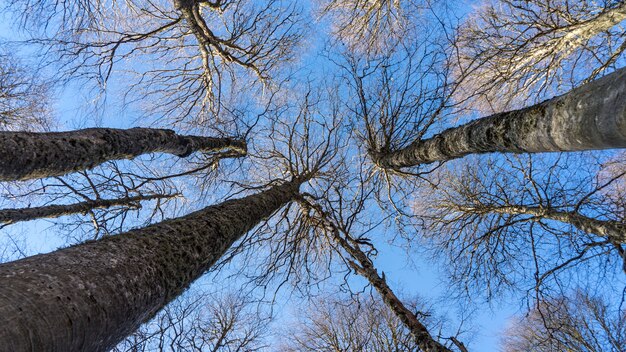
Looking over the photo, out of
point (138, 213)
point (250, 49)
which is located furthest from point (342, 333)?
point (250, 49)

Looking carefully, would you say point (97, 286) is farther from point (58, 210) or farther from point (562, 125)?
point (58, 210)

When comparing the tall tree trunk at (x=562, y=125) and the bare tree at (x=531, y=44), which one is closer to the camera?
the tall tree trunk at (x=562, y=125)

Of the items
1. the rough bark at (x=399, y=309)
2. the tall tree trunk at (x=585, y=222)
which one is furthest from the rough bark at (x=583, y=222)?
the rough bark at (x=399, y=309)

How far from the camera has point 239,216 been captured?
134 inches

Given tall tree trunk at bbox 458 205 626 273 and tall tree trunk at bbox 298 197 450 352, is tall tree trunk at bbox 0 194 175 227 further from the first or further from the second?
tall tree trunk at bbox 458 205 626 273

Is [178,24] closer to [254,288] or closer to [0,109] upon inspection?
[254,288]

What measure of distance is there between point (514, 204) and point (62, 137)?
6647 mm

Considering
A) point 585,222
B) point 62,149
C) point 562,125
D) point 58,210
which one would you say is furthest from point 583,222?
point 58,210

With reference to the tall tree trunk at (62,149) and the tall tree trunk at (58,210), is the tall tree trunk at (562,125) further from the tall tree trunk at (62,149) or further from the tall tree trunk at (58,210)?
the tall tree trunk at (58,210)

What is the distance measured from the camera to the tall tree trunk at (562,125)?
142cm

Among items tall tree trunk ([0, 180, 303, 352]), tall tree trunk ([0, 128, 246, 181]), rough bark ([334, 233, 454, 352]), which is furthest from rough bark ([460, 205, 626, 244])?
tall tree trunk ([0, 128, 246, 181])

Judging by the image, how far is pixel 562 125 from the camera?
1.80 m

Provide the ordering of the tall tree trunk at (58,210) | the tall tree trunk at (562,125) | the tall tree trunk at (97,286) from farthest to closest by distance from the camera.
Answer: the tall tree trunk at (58,210) → the tall tree trunk at (562,125) → the tall tree trunk at (97,286)

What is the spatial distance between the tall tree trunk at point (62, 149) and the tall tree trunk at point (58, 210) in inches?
116
